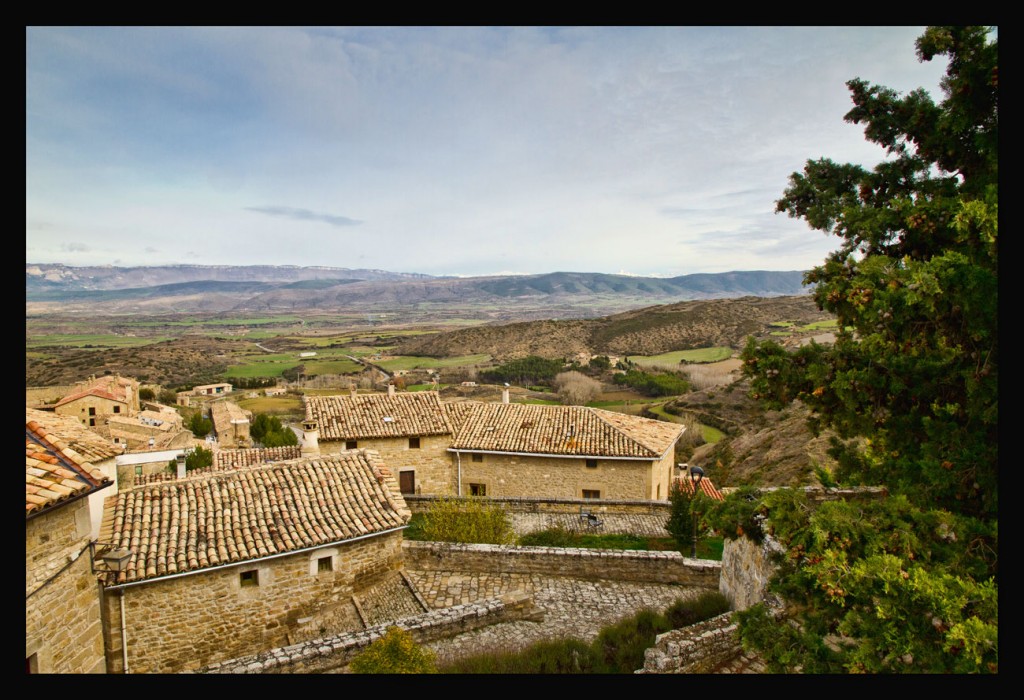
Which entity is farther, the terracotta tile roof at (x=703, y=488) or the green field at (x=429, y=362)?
the green field at (x=429, y=362)

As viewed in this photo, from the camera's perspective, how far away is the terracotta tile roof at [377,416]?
17.4 metres

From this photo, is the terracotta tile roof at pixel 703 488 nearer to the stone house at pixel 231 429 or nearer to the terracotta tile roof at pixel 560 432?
the terracotta tile roof at pixel 560 432

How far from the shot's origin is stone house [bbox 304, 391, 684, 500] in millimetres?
16438

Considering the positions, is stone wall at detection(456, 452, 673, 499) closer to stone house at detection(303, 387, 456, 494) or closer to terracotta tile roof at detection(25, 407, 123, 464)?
stone house at detection(303, 387, 456, 494)

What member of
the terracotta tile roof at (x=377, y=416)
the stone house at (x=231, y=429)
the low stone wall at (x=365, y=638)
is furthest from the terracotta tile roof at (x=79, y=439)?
the stone house at (x=231, y=429)

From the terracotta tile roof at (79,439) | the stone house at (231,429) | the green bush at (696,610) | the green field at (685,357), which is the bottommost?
the stone house at (231,429)

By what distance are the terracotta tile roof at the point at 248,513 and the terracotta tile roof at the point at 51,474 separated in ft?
7.51

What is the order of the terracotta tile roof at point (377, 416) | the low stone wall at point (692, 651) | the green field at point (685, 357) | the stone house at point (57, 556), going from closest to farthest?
the stone house at point (57, 556)
the low stone wall at point (692, 651)
the terracotta tile roof at point (377, 416)
the green field at point (685, 357)

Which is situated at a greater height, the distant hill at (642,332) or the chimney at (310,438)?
the distant hill at (642,332)

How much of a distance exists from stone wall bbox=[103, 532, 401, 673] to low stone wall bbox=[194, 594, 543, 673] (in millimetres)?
570

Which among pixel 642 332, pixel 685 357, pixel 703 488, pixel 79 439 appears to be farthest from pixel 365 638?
pixel 642 332

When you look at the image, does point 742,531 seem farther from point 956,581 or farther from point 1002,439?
point 1002,439

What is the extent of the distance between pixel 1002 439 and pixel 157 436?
34.9 metres
